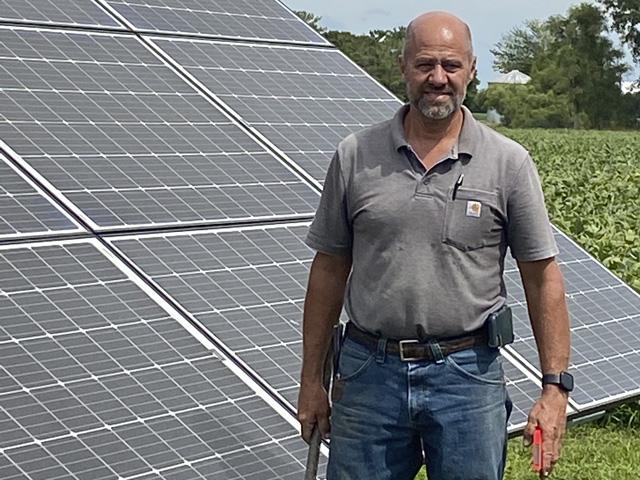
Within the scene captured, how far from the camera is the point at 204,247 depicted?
236 inches

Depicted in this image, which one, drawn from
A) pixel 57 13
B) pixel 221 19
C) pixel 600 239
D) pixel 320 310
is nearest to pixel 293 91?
pixel 221 19

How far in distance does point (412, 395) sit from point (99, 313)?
5.91ft

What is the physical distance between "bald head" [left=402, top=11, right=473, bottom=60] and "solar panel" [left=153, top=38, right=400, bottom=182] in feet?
10.5

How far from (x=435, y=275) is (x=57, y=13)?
4.61 meters

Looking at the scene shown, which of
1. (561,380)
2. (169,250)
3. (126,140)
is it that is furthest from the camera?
(126,140)

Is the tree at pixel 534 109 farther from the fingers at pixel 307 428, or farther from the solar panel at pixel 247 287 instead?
the fingers at pixel 307 428

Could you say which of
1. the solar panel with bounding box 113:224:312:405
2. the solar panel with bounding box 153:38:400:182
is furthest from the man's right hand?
the solar panel with bounding box 153:38:400:182

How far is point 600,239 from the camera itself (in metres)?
12.1

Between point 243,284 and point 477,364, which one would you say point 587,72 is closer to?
point 243,284

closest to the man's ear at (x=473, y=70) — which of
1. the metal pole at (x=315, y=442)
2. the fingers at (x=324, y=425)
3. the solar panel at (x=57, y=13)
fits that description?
the metal pole at (x=315, y=442)

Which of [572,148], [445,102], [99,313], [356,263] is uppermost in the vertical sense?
[445,102]

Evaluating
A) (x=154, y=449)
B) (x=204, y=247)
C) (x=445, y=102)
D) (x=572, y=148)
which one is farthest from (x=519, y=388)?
(x=572, y=148)

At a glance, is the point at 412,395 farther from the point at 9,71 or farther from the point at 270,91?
the point at 270,91

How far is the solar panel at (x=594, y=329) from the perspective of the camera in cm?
643
